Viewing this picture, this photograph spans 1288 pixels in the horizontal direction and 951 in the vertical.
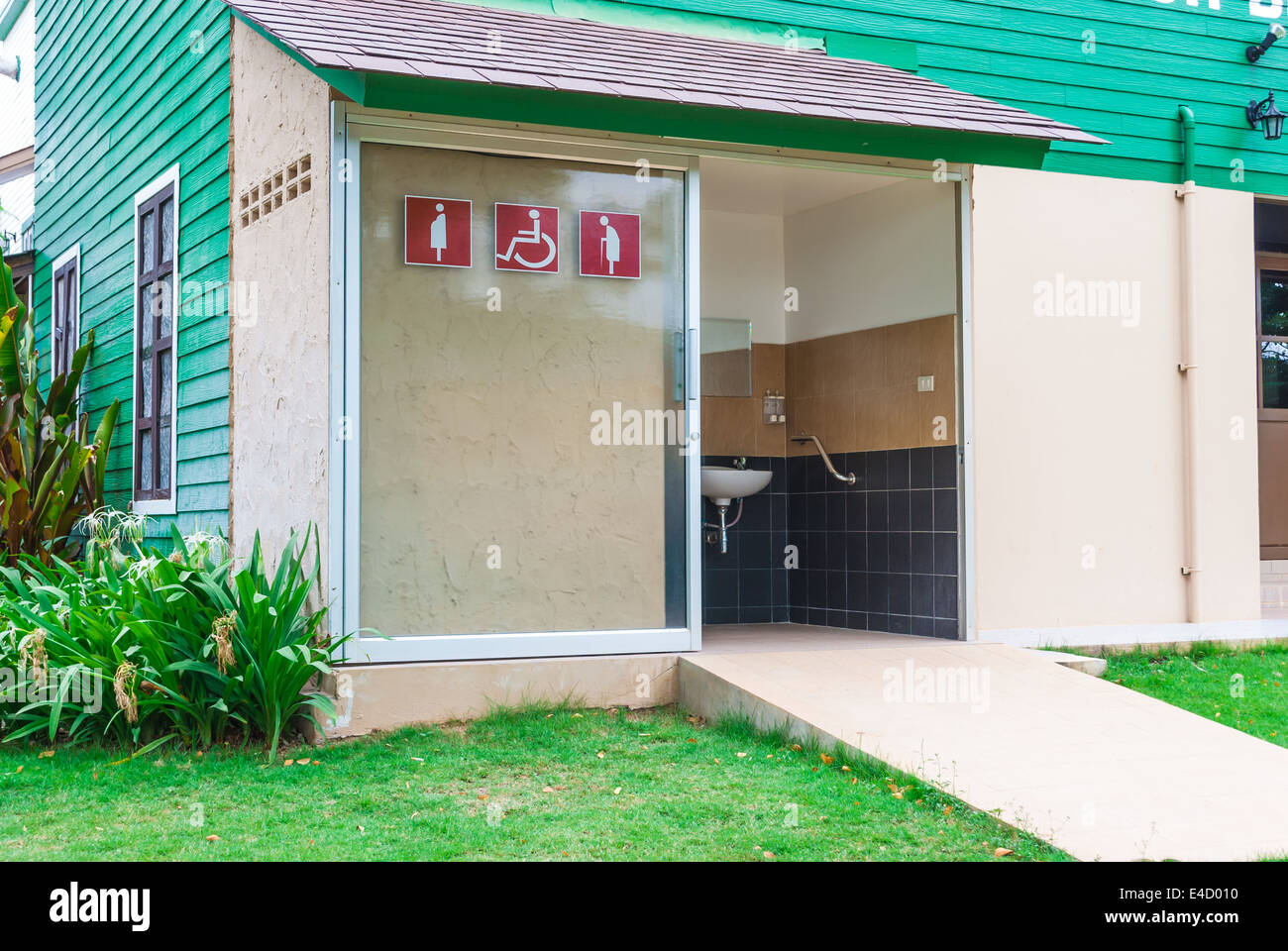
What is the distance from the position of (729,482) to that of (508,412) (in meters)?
2.38

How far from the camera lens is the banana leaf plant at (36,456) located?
8.30 meters

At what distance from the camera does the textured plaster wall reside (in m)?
6.08

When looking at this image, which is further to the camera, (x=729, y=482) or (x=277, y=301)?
(x=729, y=482)

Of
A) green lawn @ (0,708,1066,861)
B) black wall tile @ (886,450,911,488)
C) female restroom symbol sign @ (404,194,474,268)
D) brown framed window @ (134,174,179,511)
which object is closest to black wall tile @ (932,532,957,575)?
black wall tile @ (886,450,911,488)

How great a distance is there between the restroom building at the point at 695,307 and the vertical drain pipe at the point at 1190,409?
0.9 inches

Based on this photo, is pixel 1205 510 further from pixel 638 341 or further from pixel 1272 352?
pixel 638 341

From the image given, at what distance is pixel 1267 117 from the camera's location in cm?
898

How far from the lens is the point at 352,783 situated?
5.06 meters

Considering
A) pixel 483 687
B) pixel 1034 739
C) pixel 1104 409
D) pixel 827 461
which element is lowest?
pixel 1034 739

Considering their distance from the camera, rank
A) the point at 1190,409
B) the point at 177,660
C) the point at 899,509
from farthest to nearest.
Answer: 1. the point at 1190,409
2. the point at 899,509
3. the point at 177,660

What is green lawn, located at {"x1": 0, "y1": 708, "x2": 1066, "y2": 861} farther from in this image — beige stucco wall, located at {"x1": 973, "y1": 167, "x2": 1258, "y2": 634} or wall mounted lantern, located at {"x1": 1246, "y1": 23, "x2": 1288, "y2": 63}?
wall mounted lantern, located at {"x1": 1246, "y1": 23, "x2": 1288, "y2": 63}

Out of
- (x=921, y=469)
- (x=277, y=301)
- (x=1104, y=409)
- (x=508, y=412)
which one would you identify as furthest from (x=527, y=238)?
(x=1104, y=409)

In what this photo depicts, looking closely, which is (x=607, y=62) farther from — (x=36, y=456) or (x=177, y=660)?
(x=36, y=456)
